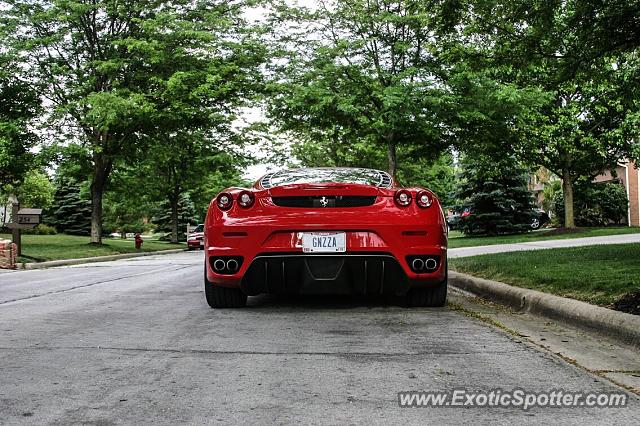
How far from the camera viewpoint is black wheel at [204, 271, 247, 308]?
6.04 meters

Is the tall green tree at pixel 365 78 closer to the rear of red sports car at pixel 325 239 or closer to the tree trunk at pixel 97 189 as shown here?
the tree trunk at pixel 97 189

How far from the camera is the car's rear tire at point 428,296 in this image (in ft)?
19.9

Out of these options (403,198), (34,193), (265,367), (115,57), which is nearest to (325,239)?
(403,198)

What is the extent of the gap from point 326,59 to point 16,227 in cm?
999

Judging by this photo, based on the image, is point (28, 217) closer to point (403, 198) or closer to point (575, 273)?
point (403, 198)

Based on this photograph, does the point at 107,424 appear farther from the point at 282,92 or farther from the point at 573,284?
the point at 282,92

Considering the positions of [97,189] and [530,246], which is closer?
[530,246]

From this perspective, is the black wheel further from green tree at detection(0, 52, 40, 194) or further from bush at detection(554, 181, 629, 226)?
bush at detection(554, 181, 629, 226)

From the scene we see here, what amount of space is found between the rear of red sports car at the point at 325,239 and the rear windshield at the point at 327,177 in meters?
0.23

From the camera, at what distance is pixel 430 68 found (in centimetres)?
1800

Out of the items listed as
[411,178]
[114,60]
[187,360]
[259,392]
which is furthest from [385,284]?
[411,178]

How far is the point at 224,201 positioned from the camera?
5.73 m

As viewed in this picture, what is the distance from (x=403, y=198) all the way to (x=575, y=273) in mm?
2605

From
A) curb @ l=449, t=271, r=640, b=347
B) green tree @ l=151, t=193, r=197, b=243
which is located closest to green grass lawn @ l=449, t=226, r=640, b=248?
curb @ l=449, t=271, r=640, b=347
